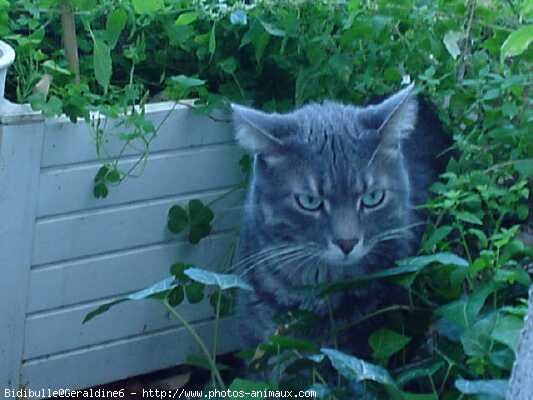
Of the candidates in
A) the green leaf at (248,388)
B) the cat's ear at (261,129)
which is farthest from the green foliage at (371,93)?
the cat's ear at (261,129)

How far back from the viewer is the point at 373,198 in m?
2.38

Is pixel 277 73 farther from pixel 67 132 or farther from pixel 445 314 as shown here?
pixel 445 314

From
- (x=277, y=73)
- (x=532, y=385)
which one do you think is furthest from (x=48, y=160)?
(x=532, y=385)

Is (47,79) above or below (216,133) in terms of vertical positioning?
above

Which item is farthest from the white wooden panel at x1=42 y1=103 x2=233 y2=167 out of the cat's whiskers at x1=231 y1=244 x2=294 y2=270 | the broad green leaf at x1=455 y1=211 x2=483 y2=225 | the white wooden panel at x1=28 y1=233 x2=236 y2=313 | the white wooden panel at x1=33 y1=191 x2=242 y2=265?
the broad green leaf at x1=455 y1=211 x2=483 y2=225

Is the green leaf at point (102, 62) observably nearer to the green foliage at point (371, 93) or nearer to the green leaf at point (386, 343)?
the green foliage at point (371, 93)

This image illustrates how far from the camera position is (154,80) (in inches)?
115

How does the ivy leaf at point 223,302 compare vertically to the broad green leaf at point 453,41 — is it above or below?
below

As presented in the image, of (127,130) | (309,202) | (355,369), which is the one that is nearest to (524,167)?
(309,202)

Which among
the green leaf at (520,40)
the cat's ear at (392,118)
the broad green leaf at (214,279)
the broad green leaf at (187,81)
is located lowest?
the broad green leaf at (214,279)

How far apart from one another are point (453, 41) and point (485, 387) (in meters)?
0.94

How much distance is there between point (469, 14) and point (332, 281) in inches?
27.4

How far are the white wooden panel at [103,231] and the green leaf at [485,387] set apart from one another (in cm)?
102

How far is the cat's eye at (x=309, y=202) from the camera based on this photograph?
7.77ft
